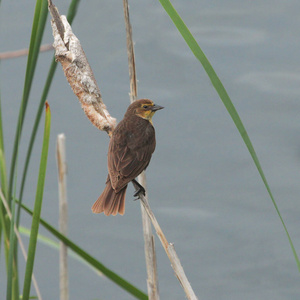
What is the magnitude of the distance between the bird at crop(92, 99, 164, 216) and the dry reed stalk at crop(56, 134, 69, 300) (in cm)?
14

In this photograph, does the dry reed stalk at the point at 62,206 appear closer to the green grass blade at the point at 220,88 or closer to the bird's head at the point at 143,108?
the bird's head at the point at 143,108

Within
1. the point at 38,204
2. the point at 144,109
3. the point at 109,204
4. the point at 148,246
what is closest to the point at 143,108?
the point at 144,109

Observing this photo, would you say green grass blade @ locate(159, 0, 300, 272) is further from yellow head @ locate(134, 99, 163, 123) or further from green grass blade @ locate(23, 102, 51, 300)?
yellow head @ locate(134, 99, 163, 123)

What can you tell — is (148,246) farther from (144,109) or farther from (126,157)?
(144,109)

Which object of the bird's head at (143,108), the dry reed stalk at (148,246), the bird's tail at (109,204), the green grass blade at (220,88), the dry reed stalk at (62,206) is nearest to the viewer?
the green grass blade at (220,88)

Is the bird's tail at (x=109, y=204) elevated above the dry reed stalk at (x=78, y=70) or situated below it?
below

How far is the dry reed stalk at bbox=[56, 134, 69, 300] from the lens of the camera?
2.59 metres

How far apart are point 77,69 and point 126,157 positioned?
67 centimetres

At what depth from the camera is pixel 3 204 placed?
7.73ft

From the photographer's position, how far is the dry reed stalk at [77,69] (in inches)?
86.9

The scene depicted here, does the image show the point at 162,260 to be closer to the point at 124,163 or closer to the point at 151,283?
the point at 124,163

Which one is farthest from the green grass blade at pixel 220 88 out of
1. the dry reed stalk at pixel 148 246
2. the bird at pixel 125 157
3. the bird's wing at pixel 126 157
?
the bird's wing at pixel 126 157

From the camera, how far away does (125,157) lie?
278 centimetres

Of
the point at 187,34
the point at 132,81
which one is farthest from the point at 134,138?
the point at 187,34
